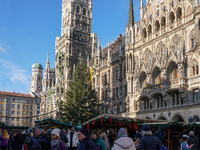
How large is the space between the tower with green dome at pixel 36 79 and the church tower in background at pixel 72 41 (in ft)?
221

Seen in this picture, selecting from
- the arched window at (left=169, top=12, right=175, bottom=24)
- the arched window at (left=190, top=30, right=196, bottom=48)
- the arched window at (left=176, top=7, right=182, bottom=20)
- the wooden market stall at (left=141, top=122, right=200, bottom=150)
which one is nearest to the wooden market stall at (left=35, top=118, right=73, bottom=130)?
the wooden market stall at (left=141, top=122, right=200, bottom=150)

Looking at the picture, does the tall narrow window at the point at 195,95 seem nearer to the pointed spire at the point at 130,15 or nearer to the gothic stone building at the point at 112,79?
the gothic stone building at the point at 112,79

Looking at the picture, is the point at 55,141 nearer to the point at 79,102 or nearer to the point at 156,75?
the point at 156,75

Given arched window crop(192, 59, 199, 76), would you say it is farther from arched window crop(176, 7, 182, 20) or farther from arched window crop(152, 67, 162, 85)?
arched window crop(176, 7, 182, 20)

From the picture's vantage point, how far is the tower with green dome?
12975 centimetres

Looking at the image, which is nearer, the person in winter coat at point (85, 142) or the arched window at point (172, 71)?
the person in winter coat at point (85, 142)

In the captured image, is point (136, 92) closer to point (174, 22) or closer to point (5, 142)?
point (174, 22)

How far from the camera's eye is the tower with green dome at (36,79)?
129750 millimetres

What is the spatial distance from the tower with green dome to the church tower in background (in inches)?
2649

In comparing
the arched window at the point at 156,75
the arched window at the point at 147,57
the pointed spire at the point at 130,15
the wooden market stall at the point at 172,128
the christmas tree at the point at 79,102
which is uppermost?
the pointed spire at the point at 130,15

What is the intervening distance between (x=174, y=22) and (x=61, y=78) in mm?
35766

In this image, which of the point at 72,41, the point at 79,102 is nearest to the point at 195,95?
the point at 79,102

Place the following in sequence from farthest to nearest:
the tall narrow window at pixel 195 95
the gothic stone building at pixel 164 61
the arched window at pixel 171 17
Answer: the arched window at pixel 171 17, the gothic stone building at pixel 164 61, the tall narrow window at pixel 195 95

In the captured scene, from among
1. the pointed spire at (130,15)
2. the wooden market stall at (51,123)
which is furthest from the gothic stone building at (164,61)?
the wooden market stall at (51,123)
